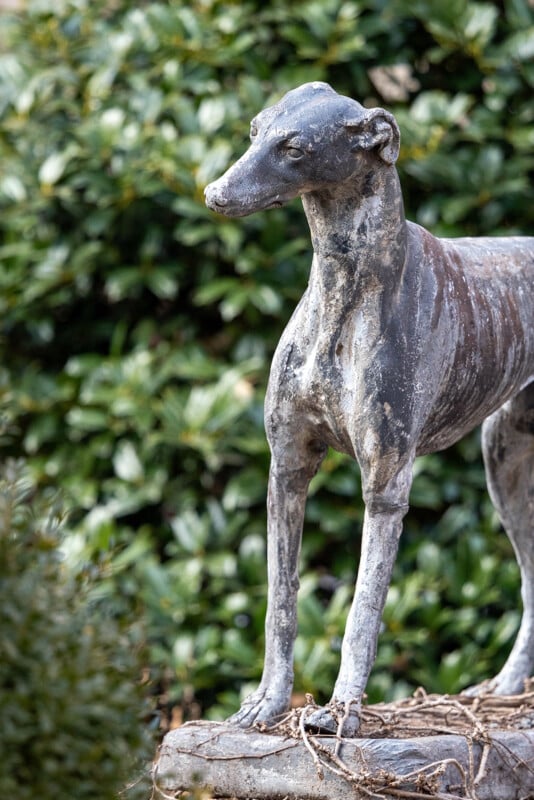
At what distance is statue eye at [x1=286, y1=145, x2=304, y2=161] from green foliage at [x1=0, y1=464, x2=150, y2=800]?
0.81 meters

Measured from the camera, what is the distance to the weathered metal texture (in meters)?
2.58

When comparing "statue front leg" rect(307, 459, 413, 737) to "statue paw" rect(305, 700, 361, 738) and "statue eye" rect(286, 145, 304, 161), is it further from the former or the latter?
"statue eye" rect(286, 145, 304, 161)

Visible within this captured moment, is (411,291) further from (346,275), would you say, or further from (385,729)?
(385,729)

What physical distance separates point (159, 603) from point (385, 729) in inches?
70.9

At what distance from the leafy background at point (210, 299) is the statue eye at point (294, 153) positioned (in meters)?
2.12

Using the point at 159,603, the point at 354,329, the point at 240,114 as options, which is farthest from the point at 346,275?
the point at 240,114

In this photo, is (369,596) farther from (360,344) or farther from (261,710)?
(360,344)

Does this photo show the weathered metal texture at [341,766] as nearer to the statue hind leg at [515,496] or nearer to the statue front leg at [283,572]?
the statue front leg at [283,572]

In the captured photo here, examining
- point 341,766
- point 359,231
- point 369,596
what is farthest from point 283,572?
point 359,231

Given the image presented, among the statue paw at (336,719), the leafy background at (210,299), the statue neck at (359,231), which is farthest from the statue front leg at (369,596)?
the leafy background at (210,299)

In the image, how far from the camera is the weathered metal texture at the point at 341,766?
2.58m

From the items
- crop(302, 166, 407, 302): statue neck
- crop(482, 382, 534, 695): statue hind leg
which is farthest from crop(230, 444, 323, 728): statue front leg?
crop(482, 382, 534, 695): statue hind leg

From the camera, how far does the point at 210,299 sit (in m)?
4.80

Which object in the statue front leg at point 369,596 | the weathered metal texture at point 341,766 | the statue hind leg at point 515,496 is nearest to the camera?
the weathered metal texture at point 341,766
